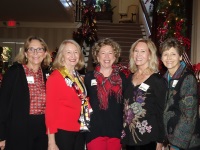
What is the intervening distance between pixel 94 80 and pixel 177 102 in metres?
0.88

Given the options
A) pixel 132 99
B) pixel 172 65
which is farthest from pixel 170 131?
pixel 172 65

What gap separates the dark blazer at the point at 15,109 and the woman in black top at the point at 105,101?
0.63 meters

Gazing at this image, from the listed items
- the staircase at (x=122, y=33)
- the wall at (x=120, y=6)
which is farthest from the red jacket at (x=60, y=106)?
the wall at (x=120, y=6)

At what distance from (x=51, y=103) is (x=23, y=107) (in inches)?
12.1

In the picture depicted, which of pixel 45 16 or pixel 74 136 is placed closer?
pixel 74 136

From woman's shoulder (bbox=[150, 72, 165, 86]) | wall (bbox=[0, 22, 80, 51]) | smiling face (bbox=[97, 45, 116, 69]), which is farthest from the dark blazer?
wall (bbox=[0, 22, 80, 51])

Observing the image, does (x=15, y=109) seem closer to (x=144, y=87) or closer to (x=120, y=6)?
(x=144, y=87)

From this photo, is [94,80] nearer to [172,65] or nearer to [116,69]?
[116,69]

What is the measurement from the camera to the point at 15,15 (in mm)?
10625

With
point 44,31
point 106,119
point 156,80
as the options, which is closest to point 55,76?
point 106,119

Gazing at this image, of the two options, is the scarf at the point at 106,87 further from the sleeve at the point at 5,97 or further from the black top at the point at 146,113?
the sleeve at the point at 5,97

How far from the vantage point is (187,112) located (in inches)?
94.4

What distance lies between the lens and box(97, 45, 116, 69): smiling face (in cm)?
295

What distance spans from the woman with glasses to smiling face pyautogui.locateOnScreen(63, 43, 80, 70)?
0.88 feet
